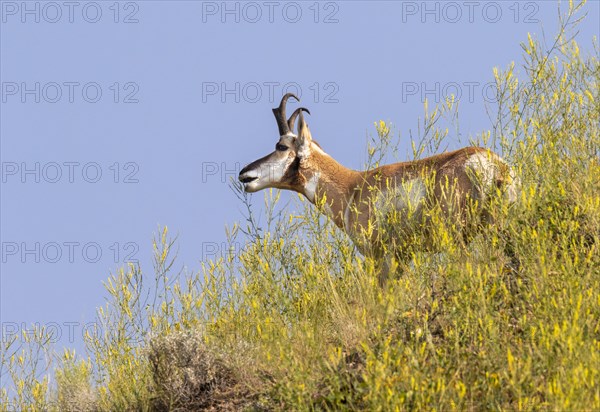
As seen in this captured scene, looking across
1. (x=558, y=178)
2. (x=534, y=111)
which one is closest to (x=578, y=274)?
(x=558, y=178)

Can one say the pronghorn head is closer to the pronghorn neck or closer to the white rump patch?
the pronghorn neck

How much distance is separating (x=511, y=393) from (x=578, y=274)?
1.41 meters

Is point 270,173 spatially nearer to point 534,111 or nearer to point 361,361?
point 534,111

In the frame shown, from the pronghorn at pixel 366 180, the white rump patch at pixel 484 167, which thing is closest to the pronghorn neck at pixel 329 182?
the pronghorn at pixel 366 180

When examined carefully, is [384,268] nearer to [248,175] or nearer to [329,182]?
[329,182]

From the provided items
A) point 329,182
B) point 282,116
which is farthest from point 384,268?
point 282,116

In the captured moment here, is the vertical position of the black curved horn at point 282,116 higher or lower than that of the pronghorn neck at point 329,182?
higher

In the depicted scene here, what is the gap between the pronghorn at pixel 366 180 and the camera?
1144 centimetres

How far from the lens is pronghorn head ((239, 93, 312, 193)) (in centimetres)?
1339

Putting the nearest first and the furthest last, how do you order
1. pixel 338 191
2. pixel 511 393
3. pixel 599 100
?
1. pixel 511 393
2. pixel 599 100
3. pixel 338 191

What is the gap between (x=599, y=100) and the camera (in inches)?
445

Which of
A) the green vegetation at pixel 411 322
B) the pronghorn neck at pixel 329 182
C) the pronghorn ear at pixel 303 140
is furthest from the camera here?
the pronghorn ear at pixel 303 140

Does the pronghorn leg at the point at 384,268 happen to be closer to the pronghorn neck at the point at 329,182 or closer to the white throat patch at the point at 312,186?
the pronghorn neck at the point at 329,182

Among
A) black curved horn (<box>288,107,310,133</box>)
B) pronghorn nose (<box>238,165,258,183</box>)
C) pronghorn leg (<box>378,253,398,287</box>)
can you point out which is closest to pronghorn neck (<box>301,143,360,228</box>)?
black curved horn (<box>288,107,310,133</box>)
